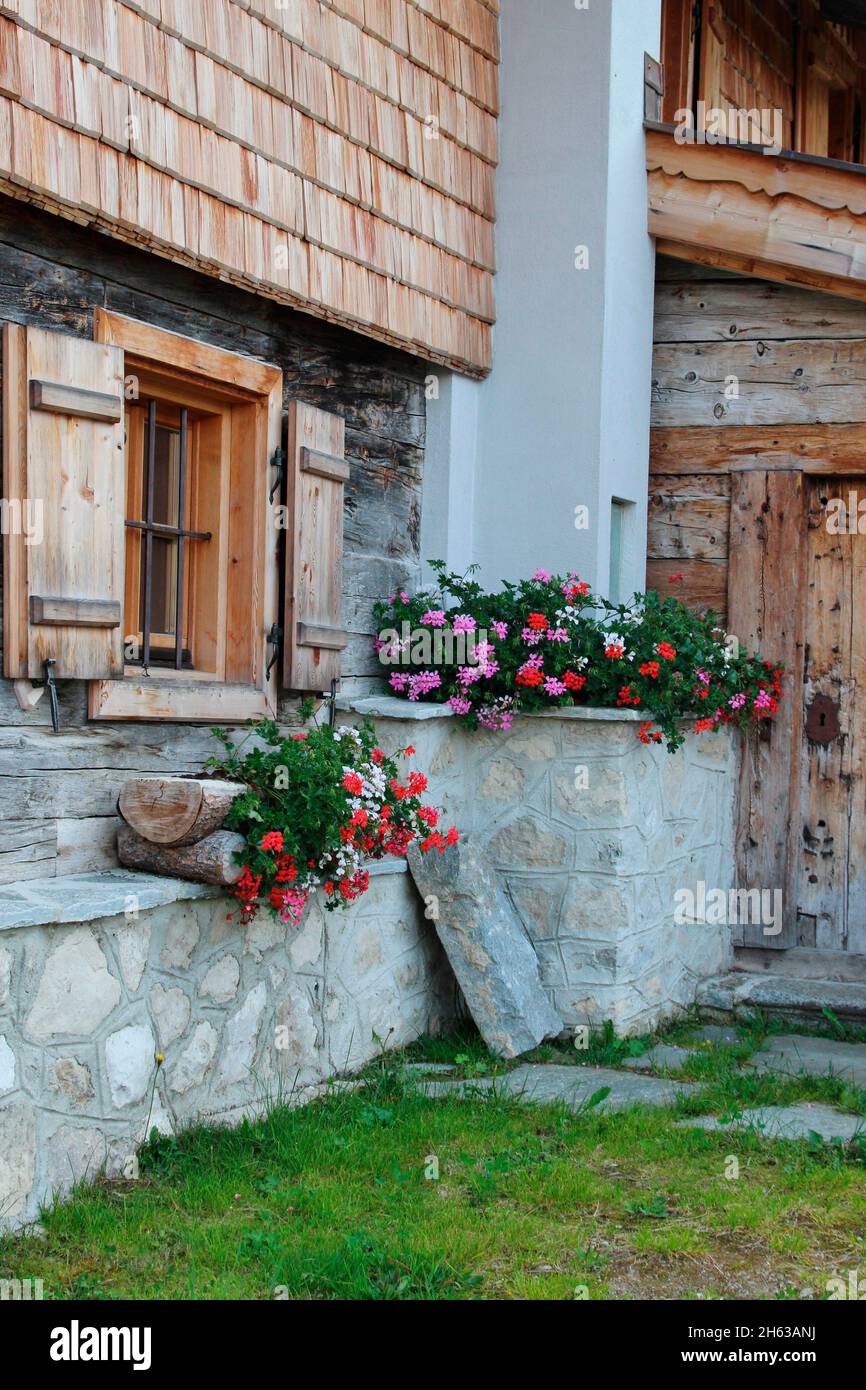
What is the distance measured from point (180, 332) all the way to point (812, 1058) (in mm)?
3959

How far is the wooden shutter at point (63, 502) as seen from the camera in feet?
14.8

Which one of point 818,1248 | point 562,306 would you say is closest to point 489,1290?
point 818,1248

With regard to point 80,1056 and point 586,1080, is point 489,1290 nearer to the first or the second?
point 80,1056

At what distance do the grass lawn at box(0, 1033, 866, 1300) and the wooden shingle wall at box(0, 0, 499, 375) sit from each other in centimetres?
301

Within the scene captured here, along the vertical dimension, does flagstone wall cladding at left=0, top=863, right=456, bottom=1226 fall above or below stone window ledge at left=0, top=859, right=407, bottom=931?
below

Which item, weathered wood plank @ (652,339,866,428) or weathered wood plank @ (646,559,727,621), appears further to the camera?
weathered wood plank @ (646,559,727,621)

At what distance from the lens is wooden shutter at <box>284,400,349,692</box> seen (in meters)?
5.70

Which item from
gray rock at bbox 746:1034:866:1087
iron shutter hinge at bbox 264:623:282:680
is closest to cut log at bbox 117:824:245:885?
iron shutter hinge at bbox 264:623:282:680

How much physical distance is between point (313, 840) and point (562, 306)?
328 centimetres

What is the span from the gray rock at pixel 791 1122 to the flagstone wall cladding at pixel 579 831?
1092 mm

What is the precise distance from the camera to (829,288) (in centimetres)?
693

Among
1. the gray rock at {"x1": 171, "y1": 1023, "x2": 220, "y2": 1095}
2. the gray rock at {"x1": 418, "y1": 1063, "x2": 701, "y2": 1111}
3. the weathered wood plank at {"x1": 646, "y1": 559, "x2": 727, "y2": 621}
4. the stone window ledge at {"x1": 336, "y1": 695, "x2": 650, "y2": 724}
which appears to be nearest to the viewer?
the gray rock at {"x1": 171, "y1": 1023, "x2": 220, "y2": 1095}

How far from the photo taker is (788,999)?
22.7 ft

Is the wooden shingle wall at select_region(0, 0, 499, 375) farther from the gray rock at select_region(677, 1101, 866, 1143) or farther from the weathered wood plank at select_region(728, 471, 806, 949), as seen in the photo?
the gray rock at select_region(677, 1101, 866, 1143)
